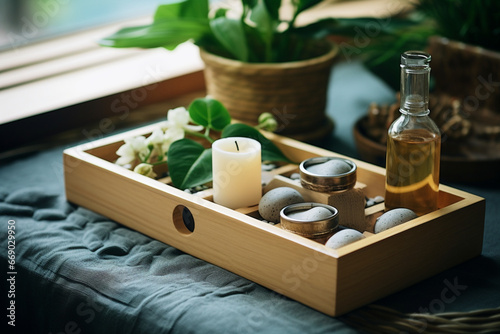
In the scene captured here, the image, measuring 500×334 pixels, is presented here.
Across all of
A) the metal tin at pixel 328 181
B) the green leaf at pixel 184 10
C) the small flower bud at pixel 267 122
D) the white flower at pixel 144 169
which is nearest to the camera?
the metal tin at pixel 328 181

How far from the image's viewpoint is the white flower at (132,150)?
0.97 metres

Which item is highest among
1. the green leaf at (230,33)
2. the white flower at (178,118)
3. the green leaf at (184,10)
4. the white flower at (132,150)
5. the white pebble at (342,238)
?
the green leaf at (184,10)

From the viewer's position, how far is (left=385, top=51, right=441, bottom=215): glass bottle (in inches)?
31.0

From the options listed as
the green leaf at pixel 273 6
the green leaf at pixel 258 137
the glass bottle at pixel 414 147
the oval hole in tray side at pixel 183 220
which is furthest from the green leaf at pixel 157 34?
the glass bottle at pixel 414 147

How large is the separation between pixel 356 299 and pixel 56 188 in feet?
1.78

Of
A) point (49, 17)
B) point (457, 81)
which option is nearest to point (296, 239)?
point (457, 81)

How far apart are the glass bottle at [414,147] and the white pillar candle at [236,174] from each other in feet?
0.55

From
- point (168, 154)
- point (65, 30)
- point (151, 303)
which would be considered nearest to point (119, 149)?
point (168, 154)

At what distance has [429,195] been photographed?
32.6 inches

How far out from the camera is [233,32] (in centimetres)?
111

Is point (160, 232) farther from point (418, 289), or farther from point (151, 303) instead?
point (418, 289)

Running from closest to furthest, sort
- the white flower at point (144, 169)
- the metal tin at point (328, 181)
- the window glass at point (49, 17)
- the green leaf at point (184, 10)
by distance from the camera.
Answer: the metal tin at point (328, 181)
the white flower at point (144, 169)
the green leaf at point (184, 10)
the window glass at point (49, 17)

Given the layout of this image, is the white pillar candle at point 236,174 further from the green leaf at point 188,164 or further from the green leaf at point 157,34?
the green leaf at point 157,34

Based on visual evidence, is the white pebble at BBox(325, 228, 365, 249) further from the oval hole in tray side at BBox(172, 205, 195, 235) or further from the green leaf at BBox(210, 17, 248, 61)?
the green leaf at BBox(210, 17, 248, 61)
